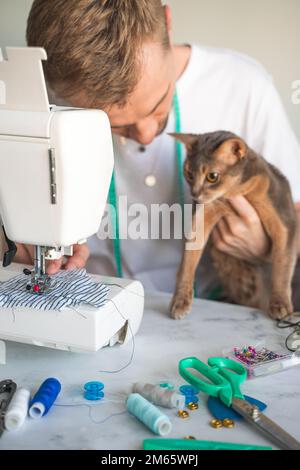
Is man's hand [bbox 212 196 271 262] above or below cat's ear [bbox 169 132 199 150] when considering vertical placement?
below

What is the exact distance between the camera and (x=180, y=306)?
3.95ft

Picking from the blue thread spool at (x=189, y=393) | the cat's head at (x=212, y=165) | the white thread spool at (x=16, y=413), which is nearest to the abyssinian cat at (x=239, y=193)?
the cat's head at (x=212, y=165)

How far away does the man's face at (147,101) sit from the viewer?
1.10 meters

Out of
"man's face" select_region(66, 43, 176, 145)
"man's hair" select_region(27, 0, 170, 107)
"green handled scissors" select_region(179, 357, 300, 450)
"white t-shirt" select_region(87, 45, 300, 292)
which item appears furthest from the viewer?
"white t-shirt" select_region(87, 45, 300, 292)

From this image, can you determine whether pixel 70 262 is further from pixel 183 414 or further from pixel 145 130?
pixel 183 414

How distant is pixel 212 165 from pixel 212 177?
3 centimetres

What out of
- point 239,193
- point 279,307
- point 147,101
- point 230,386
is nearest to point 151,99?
point 147,101

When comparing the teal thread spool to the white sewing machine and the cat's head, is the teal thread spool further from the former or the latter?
the cat's head

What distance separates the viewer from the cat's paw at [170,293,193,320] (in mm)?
1191

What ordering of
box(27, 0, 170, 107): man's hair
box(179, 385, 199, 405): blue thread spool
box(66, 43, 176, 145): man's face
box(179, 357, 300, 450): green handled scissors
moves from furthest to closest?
box(66, 43, 176, 145): man's face
box(27, 0, 170, 107): man's hair
box(179, 385, 199, 405): blue thread spool
box(179, 357, 300, 450): green handled scissors

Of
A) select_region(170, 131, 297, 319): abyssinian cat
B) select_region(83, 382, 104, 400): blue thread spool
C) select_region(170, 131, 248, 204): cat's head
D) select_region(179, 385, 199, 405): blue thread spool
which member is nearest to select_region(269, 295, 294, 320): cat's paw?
select_region(170, 131, 297, 319): abyssinian cat

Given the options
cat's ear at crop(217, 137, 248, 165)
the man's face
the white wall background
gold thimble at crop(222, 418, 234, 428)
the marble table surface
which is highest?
the white wall background

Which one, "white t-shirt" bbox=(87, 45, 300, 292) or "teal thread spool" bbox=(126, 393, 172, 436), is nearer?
"teal thread spool" bbox=(126, 393, 172, 436)
